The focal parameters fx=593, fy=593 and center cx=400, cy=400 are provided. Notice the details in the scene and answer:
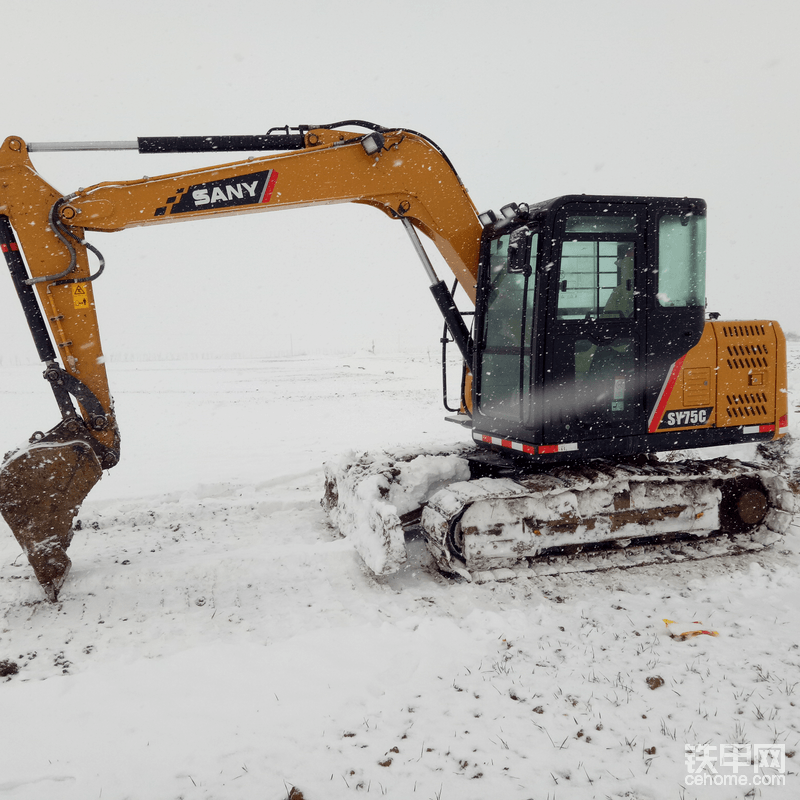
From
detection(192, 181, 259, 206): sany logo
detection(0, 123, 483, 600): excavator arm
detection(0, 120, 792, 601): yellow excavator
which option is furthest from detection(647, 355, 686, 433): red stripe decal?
detection(192, 181, 259, 206): sany logo

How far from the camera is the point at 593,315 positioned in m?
5.29

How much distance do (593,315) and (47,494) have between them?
4.79 metres

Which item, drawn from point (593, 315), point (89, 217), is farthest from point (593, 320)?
point (89, 217)

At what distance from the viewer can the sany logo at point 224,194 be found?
5.07 m

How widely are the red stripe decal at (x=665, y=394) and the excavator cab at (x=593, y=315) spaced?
49 mm

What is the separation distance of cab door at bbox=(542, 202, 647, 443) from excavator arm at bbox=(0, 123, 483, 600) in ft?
4.81

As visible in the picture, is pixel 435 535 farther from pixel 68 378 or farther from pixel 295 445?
pixel 295 445

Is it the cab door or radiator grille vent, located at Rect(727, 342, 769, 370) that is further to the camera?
radiator grille vent, located at Rect(727, 342, 769, 370)

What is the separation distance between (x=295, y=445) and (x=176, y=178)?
634cm

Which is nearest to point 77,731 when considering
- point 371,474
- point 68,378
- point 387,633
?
point 387,633

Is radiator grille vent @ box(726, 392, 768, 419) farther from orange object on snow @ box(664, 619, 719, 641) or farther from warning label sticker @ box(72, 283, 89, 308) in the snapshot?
warning label sticker @ box(72, 283, 89, 308)

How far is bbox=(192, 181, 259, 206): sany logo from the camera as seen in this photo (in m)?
5.09

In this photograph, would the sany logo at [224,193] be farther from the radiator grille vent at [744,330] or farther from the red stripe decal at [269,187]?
the radiator grille vent at [744,330]

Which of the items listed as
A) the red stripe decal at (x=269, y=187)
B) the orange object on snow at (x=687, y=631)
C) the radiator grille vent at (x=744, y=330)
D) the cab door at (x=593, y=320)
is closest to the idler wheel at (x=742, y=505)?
the radiator grille vent at (x=744, y=330)
